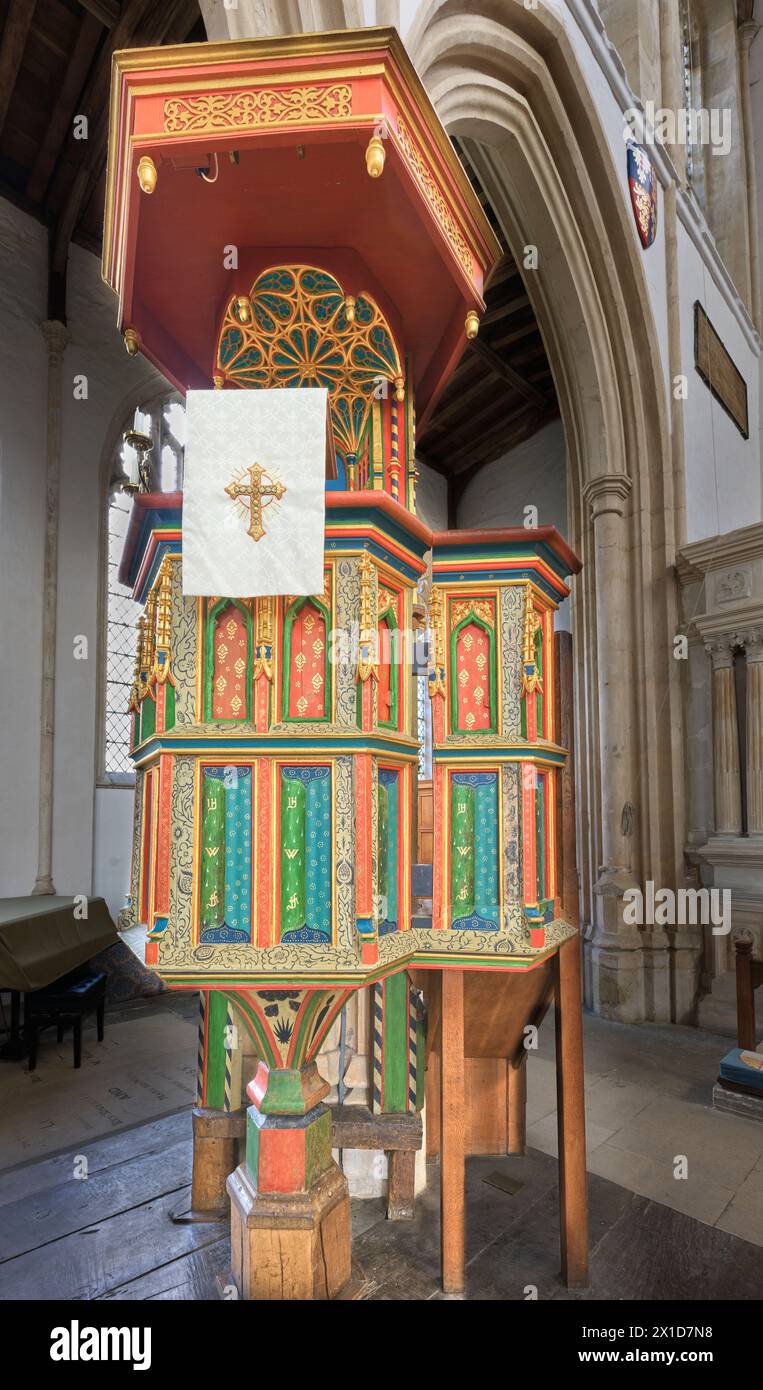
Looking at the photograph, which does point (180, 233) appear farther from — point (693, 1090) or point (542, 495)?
point (542, 495)

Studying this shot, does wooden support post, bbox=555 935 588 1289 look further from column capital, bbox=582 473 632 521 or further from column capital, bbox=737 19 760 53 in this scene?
column capital, bbox=737 19 760 53

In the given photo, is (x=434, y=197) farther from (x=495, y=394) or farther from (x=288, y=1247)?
(x=495, y=394)

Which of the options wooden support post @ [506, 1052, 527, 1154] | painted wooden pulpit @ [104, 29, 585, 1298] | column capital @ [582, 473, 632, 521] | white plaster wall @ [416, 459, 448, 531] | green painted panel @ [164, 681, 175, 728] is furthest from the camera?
white plaster wall @ [416, 459, 448, 531]

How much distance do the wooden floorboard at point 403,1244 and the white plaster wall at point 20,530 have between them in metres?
3.63

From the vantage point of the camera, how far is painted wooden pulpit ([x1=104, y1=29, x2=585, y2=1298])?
2041 millimetres

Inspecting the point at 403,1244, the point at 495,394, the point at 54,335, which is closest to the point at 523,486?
the point at 495,394

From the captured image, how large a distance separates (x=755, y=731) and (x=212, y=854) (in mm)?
4936

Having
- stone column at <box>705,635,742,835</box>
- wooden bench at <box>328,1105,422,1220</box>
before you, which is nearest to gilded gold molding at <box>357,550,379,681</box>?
wooden bench at <box>328,1105,422,1220</box>

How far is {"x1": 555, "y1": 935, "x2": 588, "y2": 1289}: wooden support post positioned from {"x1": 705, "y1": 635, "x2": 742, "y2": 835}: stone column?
380cm

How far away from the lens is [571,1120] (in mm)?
2619

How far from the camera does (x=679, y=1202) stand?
3.09m
